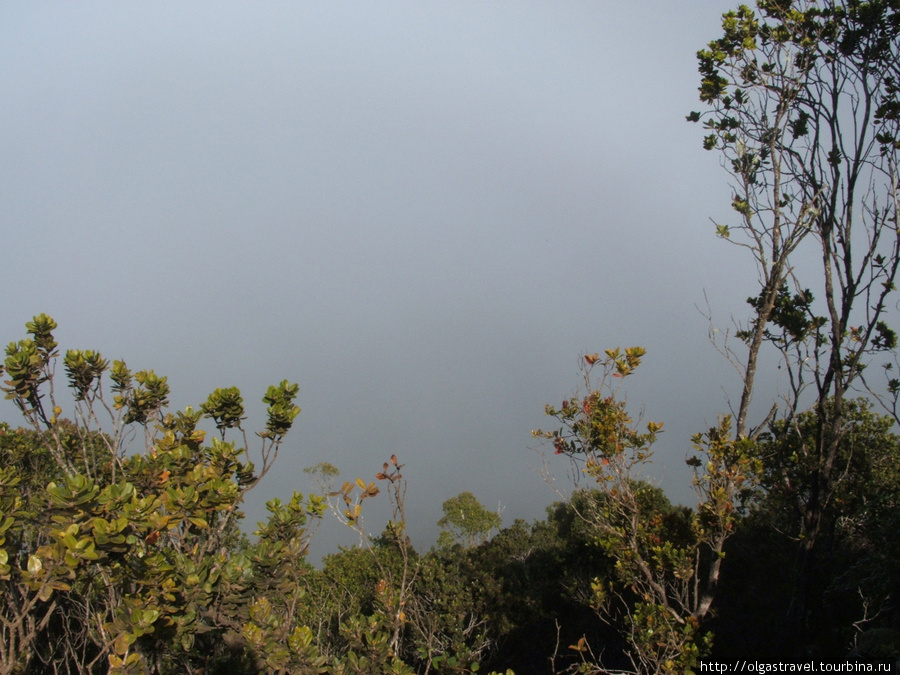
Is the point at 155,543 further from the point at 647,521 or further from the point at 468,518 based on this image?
the point at 468,518

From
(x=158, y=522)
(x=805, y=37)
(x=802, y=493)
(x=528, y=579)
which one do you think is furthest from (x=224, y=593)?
(x=528, y=579)

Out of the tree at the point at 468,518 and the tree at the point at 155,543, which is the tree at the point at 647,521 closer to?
the tree at the point at 155,543

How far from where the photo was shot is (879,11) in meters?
9.32

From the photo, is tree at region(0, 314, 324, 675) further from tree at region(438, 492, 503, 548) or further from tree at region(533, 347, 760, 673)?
tree at region(438, 492, 503, 548)

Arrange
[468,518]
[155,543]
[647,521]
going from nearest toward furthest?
[155,543]
[647,521]
[468,518]

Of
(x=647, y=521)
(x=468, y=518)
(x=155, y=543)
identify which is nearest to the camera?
(x=155, y=543)

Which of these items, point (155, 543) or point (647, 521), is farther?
point (647, 521)

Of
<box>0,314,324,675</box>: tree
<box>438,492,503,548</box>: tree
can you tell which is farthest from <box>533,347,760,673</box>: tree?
<box>438,492,503,548</box>: tree

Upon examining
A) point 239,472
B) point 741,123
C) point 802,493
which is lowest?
point 239,472

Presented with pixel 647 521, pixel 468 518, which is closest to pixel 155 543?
pixel 647 521

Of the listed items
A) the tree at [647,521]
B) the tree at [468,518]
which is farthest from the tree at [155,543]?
the tree at [468,518]

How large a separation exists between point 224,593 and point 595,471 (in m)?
4.28

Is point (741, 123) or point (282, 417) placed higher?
point (741, 123)

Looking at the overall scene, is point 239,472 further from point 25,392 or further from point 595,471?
point 595,471
